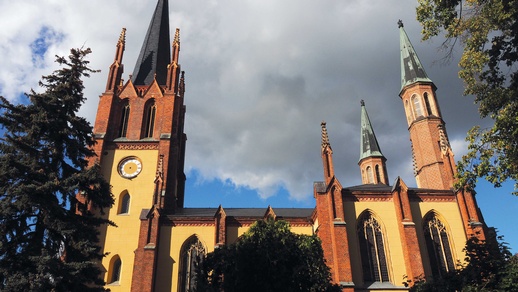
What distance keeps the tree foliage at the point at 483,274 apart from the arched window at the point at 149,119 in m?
25.1

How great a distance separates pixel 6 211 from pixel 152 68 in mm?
26622

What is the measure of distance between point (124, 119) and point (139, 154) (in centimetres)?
437

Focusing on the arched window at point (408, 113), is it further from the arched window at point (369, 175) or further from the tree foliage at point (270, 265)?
the tree foliage at point (270, 265)

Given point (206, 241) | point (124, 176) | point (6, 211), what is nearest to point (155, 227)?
point (206, 241)

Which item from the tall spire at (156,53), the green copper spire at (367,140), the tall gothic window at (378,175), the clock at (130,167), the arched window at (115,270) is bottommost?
the arched window at (115,270)

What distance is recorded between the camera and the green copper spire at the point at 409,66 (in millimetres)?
38344

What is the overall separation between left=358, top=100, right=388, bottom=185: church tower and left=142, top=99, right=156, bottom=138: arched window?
82.6 feet

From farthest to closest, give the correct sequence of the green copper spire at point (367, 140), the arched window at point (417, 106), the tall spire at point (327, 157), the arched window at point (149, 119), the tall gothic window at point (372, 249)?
1. the green copper spire at point (367, 140)
2. the arched window at point (417, 106)
3. the arched window at point (149, 119)
4. the tall spire at point (327, 157)
5. the tall gothic window at point (372, 249)

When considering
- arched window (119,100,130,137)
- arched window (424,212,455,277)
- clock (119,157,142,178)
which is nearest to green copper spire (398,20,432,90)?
arched window (424,212,455,277)

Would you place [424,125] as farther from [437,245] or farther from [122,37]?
[122,37]

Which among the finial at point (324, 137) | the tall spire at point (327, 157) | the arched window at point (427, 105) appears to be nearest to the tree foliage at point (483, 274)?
the tall spire at point (327, 157)

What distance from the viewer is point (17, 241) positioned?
545 inches

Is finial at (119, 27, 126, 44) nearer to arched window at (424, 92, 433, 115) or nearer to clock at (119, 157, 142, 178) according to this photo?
clock at (119, 157, 142, 178)

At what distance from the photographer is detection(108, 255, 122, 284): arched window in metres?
26.9
